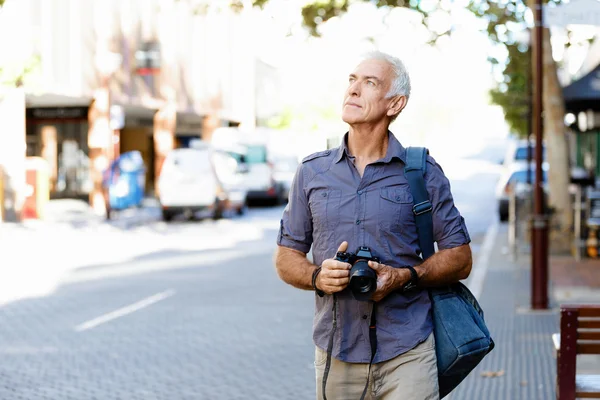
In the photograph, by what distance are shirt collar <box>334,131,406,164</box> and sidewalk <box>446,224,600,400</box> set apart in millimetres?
4159

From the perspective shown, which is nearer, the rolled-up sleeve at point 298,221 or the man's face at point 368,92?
the man's face at point 368,92

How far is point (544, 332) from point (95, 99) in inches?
1116

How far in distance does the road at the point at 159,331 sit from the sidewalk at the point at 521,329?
4.34ft

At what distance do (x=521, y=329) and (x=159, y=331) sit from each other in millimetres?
3314

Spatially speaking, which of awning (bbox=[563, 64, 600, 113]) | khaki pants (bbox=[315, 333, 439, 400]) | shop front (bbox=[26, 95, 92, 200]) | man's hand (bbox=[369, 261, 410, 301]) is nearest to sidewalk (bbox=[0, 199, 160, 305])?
shop front (bbox=[26, 95, 92, 200])

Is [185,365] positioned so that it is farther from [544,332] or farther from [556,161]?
[556,161]

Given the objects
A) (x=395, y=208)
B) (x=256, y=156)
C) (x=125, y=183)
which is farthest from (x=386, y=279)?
(x=256, y=156)

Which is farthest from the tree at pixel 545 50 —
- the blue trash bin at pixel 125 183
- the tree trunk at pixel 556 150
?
the blue trash bin at pixel 125 183

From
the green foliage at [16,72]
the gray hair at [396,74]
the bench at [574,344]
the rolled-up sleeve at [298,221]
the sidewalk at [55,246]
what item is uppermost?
the green foliage at [16,72]

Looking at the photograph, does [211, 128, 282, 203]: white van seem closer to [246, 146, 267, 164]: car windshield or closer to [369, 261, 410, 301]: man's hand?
[246, 146, 267, 164]: car windshield

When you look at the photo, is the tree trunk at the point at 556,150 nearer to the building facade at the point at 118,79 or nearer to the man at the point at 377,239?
the building facade at the point at 118,79

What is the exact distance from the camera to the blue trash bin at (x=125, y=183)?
104 feet

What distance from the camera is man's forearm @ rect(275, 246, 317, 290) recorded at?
3715 mm

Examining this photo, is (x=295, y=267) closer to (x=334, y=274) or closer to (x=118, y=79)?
(x=334, y=274)
